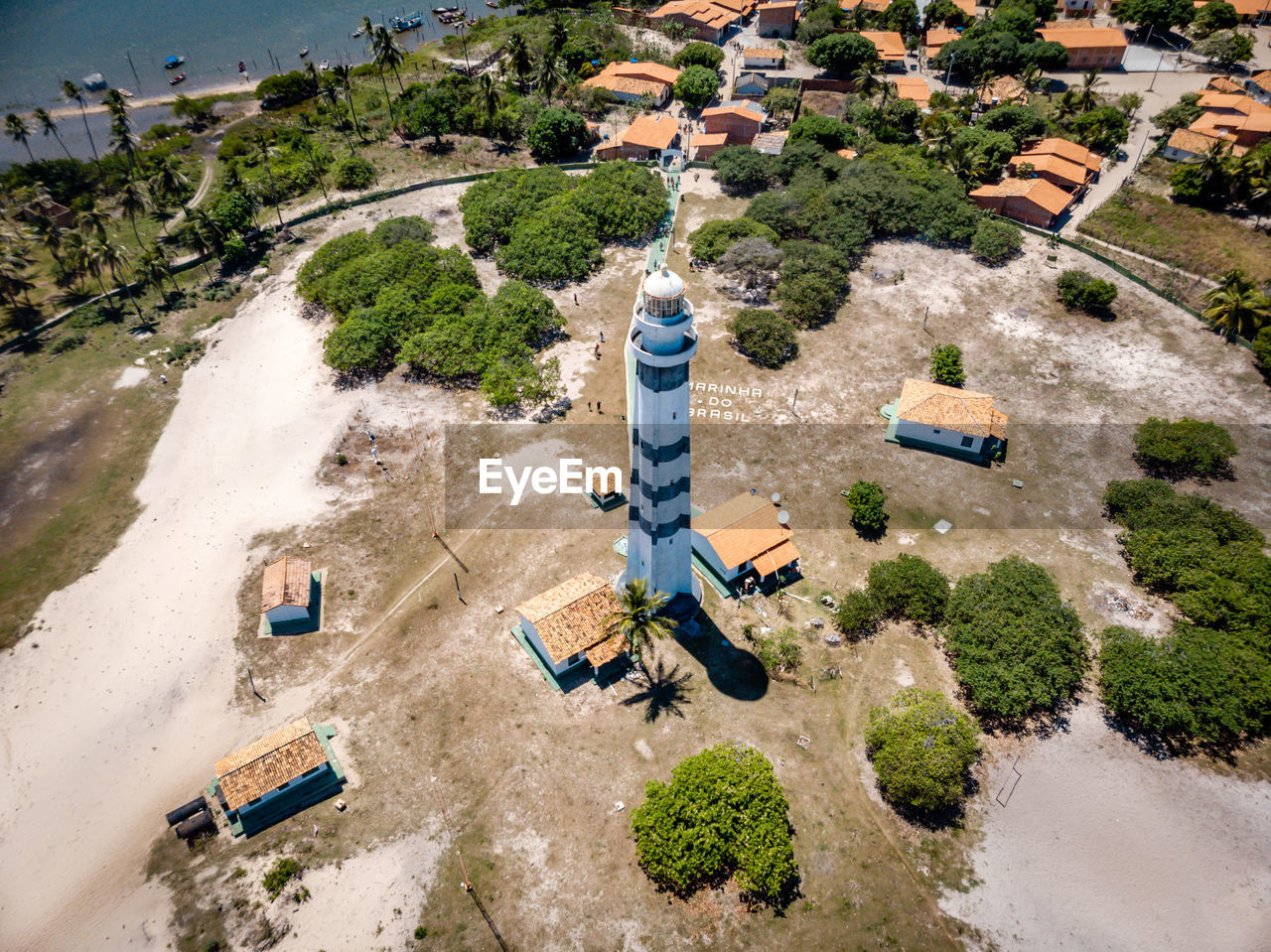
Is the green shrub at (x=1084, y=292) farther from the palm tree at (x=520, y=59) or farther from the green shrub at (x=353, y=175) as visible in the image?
the green shrub at (x=353, y=175)

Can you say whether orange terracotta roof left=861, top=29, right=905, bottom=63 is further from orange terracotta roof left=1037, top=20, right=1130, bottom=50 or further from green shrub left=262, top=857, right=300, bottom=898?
green shrub left=262, top=857, right=300, bottom=898

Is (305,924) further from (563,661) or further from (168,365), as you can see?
(168,365)

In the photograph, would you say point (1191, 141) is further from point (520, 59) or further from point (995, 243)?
point (520, 59)

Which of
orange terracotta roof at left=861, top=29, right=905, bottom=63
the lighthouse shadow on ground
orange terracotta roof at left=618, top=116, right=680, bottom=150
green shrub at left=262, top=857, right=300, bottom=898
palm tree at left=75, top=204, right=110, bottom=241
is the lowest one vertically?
green shrub at left=262, top=857, right=300, bottom=898

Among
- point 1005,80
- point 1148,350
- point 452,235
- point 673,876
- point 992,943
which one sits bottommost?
point 992,943

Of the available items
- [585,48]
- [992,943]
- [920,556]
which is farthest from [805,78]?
[992,943]

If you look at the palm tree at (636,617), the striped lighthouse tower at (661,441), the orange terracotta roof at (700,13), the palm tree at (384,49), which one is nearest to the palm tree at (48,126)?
the palm tree at (384,49)

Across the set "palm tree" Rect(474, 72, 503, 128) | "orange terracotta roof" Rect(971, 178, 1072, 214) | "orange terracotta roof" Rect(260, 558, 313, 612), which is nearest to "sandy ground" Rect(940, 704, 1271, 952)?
"orange terracotta roof" Rect(260, 558, 313, 612)
